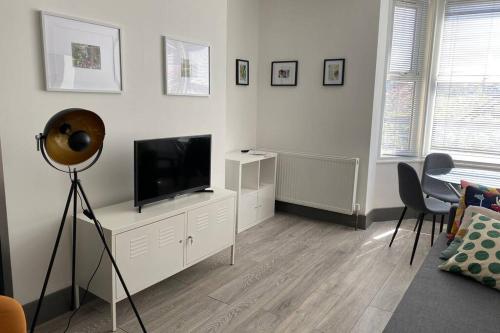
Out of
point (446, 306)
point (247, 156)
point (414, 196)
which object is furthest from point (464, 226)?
point (247, 156)

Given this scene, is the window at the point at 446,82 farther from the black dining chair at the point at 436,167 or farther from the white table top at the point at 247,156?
the white table top at the point at 247,156

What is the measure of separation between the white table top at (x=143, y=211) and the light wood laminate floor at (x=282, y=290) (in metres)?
0.64

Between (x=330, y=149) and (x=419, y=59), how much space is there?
154cm

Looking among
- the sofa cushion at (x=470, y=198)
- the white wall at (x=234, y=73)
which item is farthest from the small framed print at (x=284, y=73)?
the sofa cushion at (x=470, y=198)

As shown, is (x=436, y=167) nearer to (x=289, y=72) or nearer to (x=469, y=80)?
(x=469, y=80)

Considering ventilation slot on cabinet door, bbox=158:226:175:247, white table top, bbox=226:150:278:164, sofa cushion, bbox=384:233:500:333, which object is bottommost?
sofa cushion, bbox=384:233:500:333

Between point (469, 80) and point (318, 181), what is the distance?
6.90 feet

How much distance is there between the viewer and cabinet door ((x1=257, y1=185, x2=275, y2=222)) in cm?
437

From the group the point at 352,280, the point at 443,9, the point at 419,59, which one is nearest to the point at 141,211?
the point at 352,280

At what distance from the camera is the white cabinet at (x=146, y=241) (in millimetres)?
2314

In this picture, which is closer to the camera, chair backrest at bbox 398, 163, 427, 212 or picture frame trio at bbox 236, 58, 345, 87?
chair backrest at bbox 398, 163, 427, 212

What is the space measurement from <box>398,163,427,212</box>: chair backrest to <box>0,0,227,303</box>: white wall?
187cm

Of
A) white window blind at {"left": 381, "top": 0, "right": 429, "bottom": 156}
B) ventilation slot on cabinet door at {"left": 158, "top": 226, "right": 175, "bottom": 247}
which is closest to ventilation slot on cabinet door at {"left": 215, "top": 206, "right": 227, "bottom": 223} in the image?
ventilation slot on cabinet door at {"left": 158, "top": 226, "right": 175, "bottom": 247}

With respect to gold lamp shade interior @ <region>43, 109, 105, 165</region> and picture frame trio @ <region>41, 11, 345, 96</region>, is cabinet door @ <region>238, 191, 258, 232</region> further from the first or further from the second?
gold lamp shade interior @ <region>43, 109, 105, 165</region>
